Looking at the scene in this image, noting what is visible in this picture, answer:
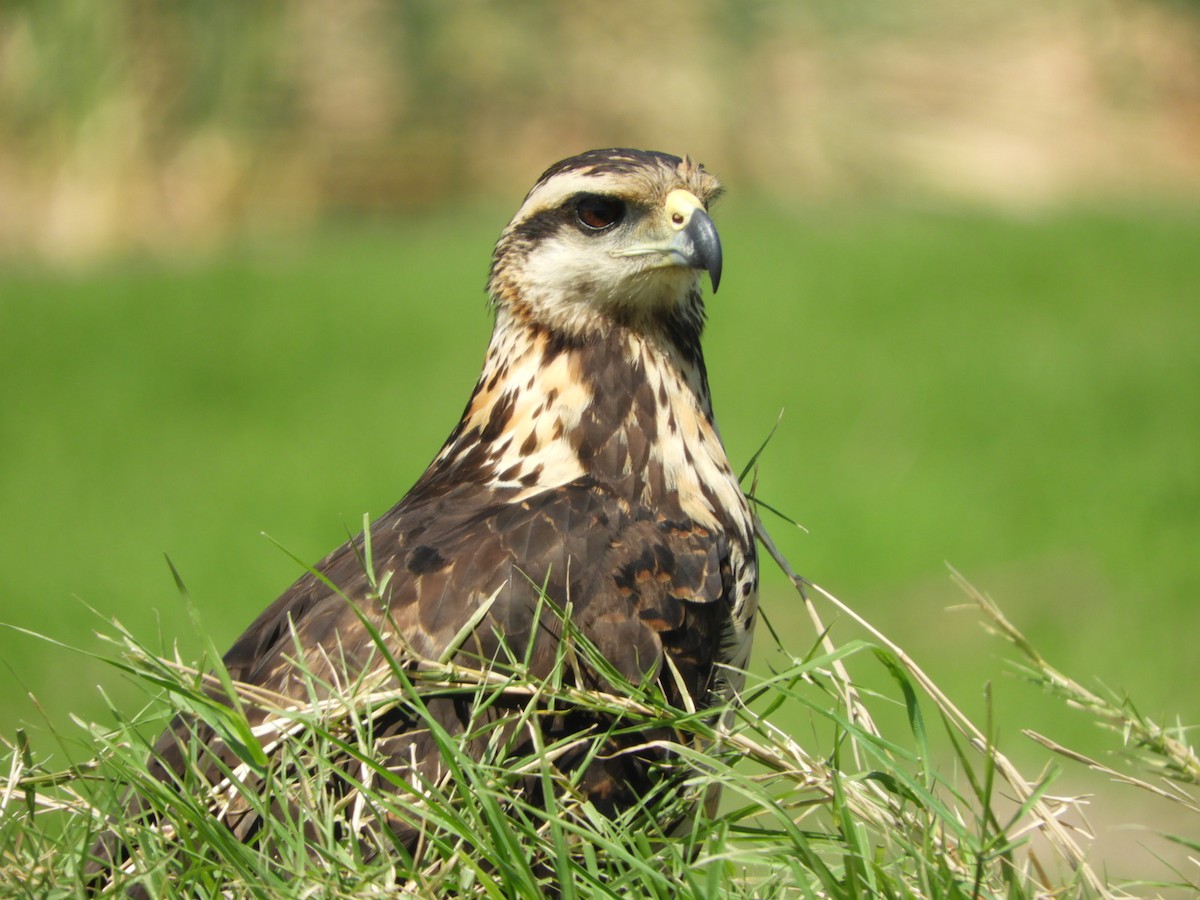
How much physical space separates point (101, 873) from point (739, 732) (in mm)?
990

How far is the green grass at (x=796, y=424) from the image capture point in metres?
8.38

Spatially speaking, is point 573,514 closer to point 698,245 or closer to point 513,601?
point 513,601

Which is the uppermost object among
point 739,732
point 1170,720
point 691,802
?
point 739,732

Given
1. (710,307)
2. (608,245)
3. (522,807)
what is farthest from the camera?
(710,307)

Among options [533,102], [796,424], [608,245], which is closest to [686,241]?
[608,245]

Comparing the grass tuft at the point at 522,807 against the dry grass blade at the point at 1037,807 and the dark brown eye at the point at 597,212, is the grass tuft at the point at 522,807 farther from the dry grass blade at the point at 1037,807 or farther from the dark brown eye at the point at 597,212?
the dark brown eye at the point at 597,212

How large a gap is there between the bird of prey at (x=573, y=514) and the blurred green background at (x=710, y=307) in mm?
532

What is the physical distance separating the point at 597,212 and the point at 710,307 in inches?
350

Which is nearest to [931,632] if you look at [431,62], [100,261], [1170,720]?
[1170,720]

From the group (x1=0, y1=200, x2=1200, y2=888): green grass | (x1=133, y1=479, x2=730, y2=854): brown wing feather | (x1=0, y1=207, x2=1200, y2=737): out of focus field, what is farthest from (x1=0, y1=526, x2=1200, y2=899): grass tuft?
(x1=0, y1=207, x2=1200, y2=737): out of focus field

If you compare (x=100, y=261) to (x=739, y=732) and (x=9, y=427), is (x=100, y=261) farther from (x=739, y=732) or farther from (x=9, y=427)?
(x=739, y=732)

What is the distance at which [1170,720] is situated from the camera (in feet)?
23.2

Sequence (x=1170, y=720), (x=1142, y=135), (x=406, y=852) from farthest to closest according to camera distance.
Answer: (x=1142, y=135)
(x=1170, y=720)
(x=406, y=852)

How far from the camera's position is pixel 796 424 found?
35.2 feet
